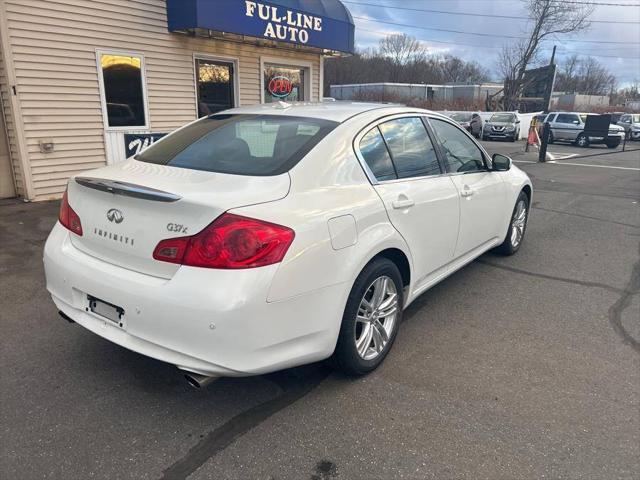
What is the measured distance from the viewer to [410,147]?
349 centimetres

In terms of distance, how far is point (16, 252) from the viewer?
16.9ft

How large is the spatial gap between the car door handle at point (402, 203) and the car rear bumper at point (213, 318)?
0.75 m

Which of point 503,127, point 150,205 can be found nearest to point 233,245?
point 150,205

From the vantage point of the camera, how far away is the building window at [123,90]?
8.13 meters

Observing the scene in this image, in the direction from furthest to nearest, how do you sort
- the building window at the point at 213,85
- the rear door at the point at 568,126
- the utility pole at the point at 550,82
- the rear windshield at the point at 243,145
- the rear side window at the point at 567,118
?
1. the utility pole at the point at 550,82
2. the rear side window at the point at 567,118
3. the rear door at the point at 568,126
4. the building window at the point at 213,85
5. the rear windshield at the point at 243,145

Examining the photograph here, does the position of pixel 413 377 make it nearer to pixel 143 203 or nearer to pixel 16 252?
pixel 143 203

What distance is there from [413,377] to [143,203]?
73.0 inches

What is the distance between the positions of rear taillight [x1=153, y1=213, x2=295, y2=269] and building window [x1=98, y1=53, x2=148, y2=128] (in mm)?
6950

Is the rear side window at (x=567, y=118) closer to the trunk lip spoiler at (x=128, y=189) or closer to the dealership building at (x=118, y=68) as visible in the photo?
the dealership building at (x=118, y=68)

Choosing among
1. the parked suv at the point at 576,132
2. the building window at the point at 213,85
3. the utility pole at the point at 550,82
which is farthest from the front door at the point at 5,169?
the utility pole at the point at 550,82

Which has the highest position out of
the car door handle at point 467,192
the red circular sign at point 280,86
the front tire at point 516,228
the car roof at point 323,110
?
the red circular sign at point 280,86

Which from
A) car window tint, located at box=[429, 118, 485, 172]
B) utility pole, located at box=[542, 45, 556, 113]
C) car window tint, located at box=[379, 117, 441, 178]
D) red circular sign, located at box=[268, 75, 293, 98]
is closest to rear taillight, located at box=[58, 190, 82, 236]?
car window tint, located at box=[379, 117, 441, 178]

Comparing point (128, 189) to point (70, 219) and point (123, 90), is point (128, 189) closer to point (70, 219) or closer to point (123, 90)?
point (70, 219)

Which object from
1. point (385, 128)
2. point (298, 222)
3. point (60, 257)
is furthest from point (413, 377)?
point (60, 257)
